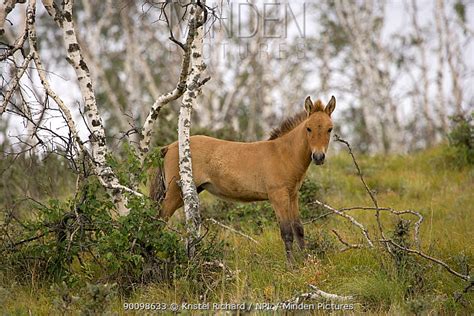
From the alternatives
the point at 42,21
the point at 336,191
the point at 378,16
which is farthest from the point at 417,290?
the point at 42,21

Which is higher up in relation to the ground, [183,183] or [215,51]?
[215,51]

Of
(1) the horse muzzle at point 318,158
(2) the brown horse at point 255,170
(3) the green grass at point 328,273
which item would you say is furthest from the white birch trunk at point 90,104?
(1) the horse muzzle at point 318,158

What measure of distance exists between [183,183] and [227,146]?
3.97 ft

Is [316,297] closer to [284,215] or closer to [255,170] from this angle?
[284,215]

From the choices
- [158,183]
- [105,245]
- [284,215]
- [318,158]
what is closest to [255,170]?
[284,215]

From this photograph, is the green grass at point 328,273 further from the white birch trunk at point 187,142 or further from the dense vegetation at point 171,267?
the white birch trunk at point 187,142

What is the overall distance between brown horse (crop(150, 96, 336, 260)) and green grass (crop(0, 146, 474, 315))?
2.24 ft

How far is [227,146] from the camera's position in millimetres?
8453

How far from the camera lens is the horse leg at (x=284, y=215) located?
781 cm

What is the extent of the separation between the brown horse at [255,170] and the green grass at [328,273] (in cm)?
68

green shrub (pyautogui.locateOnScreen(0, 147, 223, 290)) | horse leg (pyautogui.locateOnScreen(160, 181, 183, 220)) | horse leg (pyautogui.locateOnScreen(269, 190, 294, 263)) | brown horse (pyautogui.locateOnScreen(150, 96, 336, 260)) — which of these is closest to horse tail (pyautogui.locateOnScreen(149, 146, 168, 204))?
brown horse (pyautogui.locateOnScreen(150, 96, 336, 260))

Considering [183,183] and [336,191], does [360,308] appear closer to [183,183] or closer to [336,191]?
[183,183]

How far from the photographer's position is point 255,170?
8.27 metres

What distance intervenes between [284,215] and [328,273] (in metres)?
1.07
